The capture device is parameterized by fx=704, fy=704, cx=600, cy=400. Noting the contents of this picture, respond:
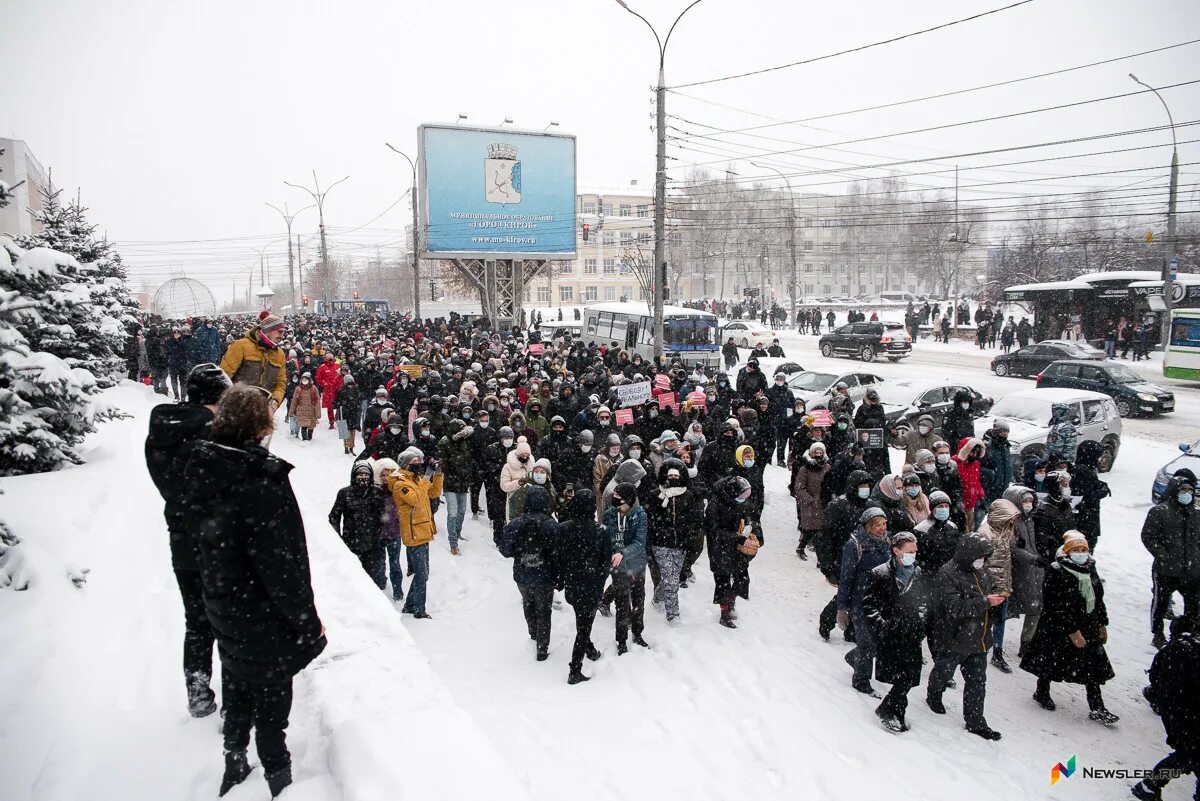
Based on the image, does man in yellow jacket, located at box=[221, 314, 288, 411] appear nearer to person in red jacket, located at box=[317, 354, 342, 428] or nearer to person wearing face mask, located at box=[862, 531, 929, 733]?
person wearing face mask, located at box=[862, 531, 929, 733]

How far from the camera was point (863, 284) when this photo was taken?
94375 mm

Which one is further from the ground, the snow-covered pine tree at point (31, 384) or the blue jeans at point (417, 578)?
the snow-covered pine tree at point (31, 384)

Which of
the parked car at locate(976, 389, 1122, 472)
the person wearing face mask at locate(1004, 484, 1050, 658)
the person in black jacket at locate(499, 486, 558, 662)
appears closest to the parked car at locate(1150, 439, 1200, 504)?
the parked car at locate(976, 389, 1122, 472)

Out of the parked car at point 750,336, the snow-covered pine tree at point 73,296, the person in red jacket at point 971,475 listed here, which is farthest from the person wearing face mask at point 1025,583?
the parked car at point 750,336

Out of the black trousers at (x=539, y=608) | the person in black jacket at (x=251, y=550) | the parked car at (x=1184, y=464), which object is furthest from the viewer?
the parked car at (x=1184, y=464)

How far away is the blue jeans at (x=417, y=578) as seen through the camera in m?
7.36

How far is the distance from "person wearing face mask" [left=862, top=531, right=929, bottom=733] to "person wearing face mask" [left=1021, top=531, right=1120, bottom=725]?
126 centimetres

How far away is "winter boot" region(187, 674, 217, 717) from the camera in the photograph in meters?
3.71

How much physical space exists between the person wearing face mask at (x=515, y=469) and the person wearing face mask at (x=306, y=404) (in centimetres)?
706

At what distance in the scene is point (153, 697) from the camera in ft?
12.8

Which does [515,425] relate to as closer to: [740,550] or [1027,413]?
[740,550]

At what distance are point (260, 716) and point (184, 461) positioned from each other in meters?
1.27

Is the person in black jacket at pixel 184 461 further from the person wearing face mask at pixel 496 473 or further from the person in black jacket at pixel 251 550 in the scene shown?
the person wearing face mask at pixel 496 473

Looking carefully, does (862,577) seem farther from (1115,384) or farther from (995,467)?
(1115,384)
